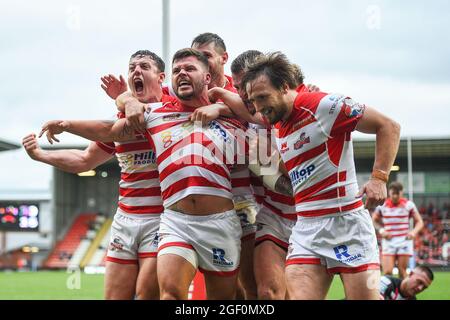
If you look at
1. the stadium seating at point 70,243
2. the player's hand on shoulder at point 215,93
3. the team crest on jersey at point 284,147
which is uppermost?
the player's hand on shoulder at point 215,93

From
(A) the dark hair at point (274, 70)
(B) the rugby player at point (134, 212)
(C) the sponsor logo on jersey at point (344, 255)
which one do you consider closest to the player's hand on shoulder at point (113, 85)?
(B) the rugby player at point (134, 212)

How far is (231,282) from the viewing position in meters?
5.48

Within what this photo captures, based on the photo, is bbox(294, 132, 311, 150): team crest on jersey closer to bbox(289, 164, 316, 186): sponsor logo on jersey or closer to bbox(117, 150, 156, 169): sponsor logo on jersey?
bbox(289, 164, 316, 186): sponsor logo on jersey

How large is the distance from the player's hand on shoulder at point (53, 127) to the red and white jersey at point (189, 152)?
68 cm

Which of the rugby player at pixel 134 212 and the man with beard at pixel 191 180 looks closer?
the man with beard at pixel 191 180

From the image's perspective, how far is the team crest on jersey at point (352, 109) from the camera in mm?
4875

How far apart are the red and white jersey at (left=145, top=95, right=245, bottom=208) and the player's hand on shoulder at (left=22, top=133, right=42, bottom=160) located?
1.07 metres

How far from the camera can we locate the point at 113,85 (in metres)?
6.34

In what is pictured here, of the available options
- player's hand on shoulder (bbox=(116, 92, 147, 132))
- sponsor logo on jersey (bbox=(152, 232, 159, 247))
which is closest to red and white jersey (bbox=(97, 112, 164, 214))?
sponsor logo on jersey (bbox=(152, 232, 159, 247))

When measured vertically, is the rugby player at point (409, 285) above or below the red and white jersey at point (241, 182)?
below

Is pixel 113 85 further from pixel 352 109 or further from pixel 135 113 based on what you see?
pixel 352 109

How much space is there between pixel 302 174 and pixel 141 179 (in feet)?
5.24

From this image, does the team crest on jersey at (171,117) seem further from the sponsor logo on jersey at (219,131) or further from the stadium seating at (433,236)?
the stadium seating at (433,236)

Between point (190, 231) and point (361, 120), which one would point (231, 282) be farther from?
point (361, 120)
